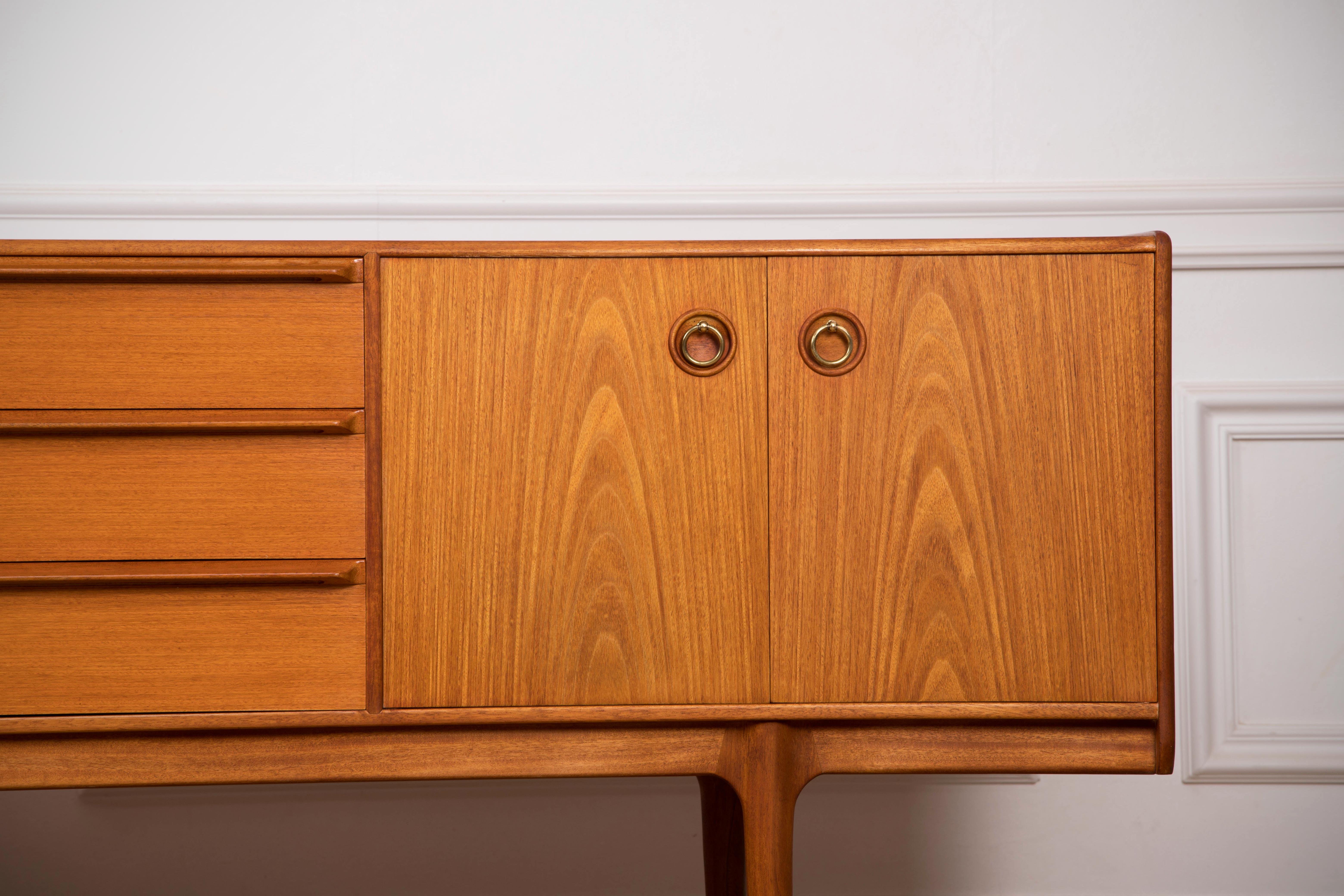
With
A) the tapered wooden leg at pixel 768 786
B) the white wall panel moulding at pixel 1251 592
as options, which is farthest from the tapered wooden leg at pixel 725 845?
the white wall panel moulding at pixel 1251 592

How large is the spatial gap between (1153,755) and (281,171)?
43.6 inches

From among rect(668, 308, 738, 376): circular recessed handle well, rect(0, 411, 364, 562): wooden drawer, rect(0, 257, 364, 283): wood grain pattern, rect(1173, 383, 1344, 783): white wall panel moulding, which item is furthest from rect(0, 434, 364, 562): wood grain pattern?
rect(1173, 383, 1344, 783): white wall panel moulding

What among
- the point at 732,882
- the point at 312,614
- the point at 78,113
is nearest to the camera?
the point at 312,614

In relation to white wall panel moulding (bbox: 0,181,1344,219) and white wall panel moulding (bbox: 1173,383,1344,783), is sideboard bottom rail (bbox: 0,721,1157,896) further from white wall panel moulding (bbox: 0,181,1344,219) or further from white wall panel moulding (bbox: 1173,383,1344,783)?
white wall panel moulding (bbox: 0,181,1344,219)

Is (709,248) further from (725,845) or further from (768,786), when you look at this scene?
(725,845)

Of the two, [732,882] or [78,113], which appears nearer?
[732,882]

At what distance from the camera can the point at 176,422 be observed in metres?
0.58

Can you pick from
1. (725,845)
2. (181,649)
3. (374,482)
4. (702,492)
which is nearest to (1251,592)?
(725,845)

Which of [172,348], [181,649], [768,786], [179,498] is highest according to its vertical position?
[172,348]

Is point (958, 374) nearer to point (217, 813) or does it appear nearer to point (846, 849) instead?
point (846, 849)

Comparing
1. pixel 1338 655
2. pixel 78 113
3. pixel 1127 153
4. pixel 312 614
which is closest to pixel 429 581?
pixel 312 614

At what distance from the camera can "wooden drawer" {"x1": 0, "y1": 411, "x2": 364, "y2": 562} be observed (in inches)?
22.9

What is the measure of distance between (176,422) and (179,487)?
0.05 meters

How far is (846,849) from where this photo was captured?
106 centimetres
